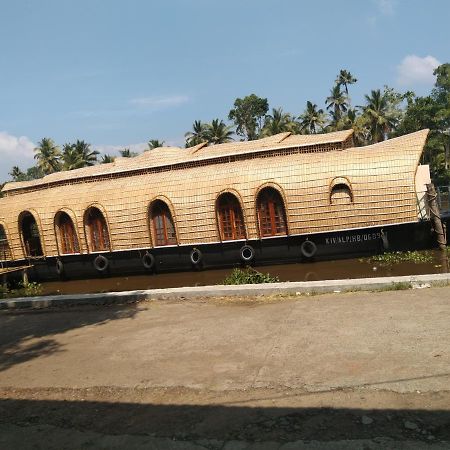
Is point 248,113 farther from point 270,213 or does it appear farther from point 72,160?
point 270,213

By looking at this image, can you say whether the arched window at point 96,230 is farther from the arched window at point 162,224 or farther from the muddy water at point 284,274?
A: the arched window at point 162,224

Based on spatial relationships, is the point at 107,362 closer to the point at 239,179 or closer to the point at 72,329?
the point at 72,329

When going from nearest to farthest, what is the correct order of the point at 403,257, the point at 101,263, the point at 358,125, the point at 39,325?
1. the point at 39,325
2. the point at 403,257
3. the point at 101,263
4. the point at 358,125

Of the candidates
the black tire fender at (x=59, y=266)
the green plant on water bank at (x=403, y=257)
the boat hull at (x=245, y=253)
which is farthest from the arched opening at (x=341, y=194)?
the black tire fender at (x=59, y=266)

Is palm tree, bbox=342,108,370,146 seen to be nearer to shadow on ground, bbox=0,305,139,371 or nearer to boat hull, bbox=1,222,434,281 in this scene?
boat hull, bbox=1,222,434,281

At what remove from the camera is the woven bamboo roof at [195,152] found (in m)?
13.3

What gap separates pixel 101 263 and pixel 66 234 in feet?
5.66

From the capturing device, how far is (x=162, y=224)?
537 inches

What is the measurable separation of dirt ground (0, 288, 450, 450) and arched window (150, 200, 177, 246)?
7107 millimetres

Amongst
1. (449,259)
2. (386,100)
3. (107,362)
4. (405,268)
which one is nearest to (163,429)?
(107,362)

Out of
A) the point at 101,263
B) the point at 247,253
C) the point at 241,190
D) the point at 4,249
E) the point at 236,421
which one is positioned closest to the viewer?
the point at 236,421

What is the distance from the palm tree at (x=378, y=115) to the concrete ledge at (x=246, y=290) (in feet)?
108

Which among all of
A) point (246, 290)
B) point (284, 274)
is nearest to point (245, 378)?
point (246, 290)


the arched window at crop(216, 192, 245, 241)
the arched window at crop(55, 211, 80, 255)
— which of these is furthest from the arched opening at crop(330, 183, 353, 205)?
the arched window at crop(55, 211, 80, 255)
